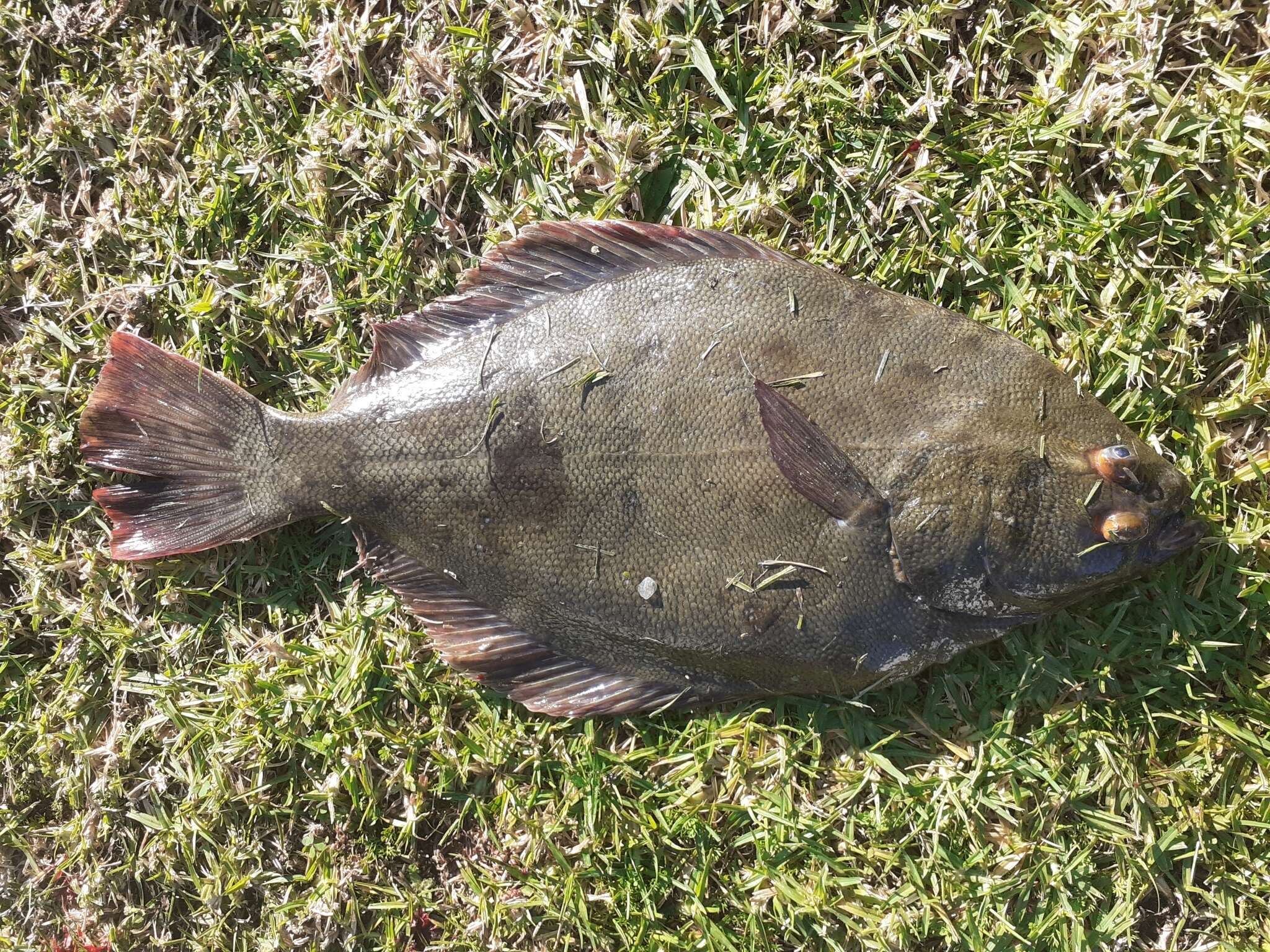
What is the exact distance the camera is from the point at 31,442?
3510 millimetres

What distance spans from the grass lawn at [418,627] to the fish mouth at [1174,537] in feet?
0.91

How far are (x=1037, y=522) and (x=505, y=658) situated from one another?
1.82 meters

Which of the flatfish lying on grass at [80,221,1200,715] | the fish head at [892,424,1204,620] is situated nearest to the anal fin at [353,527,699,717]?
the flatfish lying on grass at [80,221,1200,715]

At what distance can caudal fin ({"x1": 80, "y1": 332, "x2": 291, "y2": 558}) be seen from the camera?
10.3 feet

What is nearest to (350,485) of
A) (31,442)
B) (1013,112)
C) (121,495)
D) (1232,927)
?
(121,495)

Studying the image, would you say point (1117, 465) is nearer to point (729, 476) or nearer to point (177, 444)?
point (729, 476)

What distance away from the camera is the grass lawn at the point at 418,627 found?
296 centimetres

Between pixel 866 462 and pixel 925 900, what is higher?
pixel 866 462

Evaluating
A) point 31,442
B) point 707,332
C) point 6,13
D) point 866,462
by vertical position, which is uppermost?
point 6,13

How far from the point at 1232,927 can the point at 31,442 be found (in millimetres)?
4837

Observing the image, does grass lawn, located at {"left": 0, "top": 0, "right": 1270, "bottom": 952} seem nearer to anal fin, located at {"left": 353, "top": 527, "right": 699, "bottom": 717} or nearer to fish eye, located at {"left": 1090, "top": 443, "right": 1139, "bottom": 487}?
anal fin, located at {"left": 353, "top": 527, "right": 699, "bottom": 717}

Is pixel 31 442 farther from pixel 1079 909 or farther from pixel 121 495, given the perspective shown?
pixel 1079 909

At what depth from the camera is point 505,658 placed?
10.0 feet

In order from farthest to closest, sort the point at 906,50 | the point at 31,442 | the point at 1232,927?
the point at 31,442 → the point at 906,50 → the point at 1232,927
